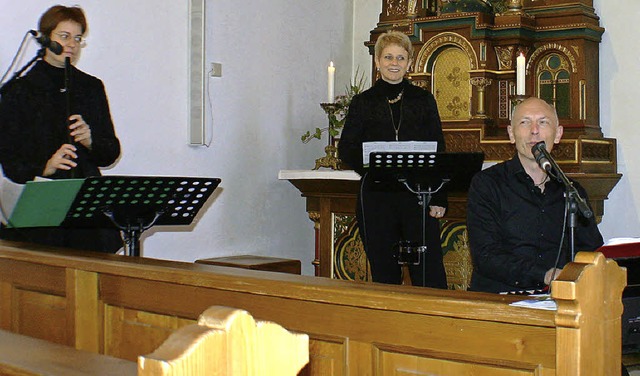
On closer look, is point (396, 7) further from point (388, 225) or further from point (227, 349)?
point (227, 349)

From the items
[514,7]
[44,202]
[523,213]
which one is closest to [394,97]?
[523,213]

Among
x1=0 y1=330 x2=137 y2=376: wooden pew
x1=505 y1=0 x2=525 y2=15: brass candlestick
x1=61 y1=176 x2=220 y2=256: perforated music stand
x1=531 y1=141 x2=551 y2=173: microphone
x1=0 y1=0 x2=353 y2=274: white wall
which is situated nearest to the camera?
x1=0 y1=330 x2=137 y2=376: wooden pew

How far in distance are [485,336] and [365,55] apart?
556 centimetres

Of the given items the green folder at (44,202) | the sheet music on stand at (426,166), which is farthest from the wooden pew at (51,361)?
the sheet music on stand at (426,166)

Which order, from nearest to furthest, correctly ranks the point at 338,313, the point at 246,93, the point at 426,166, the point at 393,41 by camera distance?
1. the point at 338,313
2. the point at 426,166
3. the point at 393,41
4. the point at 246,93

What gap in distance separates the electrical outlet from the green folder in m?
3.00

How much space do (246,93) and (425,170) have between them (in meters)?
2.59

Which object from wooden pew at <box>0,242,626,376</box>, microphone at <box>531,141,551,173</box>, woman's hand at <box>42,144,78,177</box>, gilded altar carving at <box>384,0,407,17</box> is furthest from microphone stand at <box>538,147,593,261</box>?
gilded altar carving at <box>384,0,407,17</box>

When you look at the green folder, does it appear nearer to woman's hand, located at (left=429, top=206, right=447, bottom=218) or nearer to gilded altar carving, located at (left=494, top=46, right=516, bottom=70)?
woman's hand, located at (left=429, top=206, right=447, bottom=218)

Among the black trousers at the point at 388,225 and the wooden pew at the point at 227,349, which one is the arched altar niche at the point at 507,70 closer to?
the black trousers at the point at 388,225

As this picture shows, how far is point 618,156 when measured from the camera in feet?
20.3

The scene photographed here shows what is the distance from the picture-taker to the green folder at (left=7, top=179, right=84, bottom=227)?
3357 millimetres

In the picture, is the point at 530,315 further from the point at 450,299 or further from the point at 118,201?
the point at 118,201

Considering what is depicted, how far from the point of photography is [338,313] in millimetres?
2469
